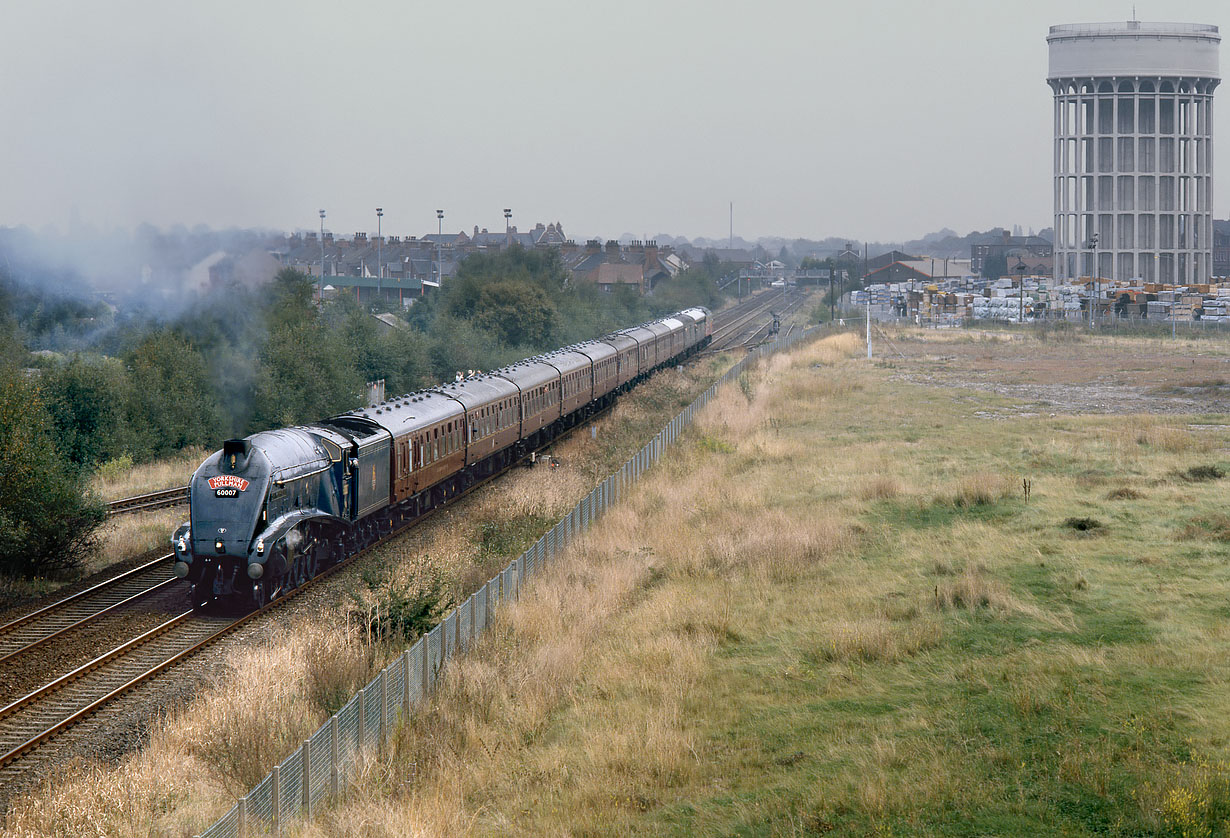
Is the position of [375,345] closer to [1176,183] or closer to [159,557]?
[159,557]

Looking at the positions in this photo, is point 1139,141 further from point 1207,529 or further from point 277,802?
point 277,802

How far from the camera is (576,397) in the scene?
5091 centimetres

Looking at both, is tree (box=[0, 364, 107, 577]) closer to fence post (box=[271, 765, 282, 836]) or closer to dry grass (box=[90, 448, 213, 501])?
dry grass (box=[90, 448, 213, 501])

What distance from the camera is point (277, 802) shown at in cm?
1201

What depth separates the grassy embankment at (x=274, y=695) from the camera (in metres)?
13.5

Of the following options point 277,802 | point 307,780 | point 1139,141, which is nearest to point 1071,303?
point 1139,141

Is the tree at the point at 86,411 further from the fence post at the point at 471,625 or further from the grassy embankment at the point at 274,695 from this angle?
the fence post at the point at 471,625

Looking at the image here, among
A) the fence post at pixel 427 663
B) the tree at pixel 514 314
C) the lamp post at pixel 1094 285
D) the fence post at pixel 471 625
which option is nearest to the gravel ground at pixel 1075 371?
the lamp post at pixel 1094 285

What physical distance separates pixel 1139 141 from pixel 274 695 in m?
131

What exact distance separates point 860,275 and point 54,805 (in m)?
193

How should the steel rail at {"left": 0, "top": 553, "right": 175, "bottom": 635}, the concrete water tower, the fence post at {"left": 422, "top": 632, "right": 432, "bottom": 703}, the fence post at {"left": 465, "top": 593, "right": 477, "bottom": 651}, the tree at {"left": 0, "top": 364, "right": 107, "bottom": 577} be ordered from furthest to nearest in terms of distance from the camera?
the concrete water tower, the tree at {"left": 0, "top": 364, "right": 107, "bottom": 577}, the steel rail at {"left": 0, "top": 553, "right": 175, "bottom": 635}, the fence post at {"left": 465, "top": 593, "right": 477, "bottom": 651}, the fence post at {"left": 422, "top": 632, "right": 432, "bottom": 703}

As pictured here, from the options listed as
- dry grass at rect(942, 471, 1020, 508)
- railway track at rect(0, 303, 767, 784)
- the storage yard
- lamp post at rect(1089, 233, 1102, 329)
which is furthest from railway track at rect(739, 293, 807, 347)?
railway track at rect(0, 303, 767, 784)

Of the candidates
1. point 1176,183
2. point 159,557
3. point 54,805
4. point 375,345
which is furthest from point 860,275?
point 54,805

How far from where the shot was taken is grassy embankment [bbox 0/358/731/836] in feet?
44.3
